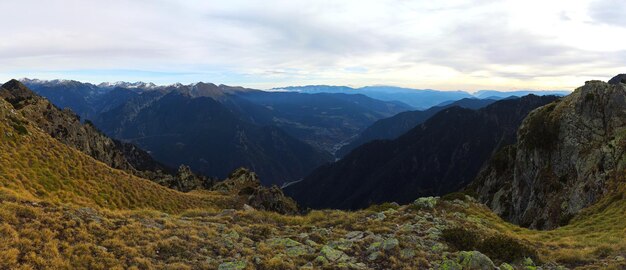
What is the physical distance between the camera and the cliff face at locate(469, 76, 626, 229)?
50.2 meters

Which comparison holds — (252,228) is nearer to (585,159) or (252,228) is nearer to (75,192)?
(75,192)

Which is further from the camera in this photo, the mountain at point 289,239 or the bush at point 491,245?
the bush at point 491,245

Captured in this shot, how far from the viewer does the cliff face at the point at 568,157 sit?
165 ft

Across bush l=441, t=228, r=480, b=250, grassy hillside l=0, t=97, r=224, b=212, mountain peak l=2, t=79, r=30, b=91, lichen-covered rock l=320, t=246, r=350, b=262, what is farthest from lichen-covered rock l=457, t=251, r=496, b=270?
mountain peak l=2, t=79, r=30, b=91

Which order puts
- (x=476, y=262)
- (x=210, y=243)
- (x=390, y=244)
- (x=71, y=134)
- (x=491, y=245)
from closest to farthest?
(x=476, y=262)
(x=210, y=243)
(x=390, y=244)
(x=491, y=245)
(x=71, y=134)

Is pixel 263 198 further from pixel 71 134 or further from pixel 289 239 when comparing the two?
pixel 71 134

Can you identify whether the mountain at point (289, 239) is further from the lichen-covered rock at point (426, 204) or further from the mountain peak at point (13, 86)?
the mountain peak at point (13, 86)

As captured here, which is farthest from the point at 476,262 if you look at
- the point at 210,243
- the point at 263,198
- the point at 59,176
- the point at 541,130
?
the point at 541,130

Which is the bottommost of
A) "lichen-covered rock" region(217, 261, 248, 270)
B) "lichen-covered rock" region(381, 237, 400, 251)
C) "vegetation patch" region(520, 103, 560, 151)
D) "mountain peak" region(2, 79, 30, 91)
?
"lichen-covered rock" region(381, 237, 400, 251)

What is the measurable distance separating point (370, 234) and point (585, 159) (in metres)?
50.3

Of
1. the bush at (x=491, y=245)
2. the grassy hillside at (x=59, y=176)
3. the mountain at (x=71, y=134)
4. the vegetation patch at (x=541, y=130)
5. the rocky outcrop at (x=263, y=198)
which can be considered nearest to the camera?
the bush at (x=491, y=245)

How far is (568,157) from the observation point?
6325 centimetres

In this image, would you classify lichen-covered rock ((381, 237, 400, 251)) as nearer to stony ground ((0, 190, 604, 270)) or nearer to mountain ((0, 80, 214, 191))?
stony ground ((0, 190, 604, 270))

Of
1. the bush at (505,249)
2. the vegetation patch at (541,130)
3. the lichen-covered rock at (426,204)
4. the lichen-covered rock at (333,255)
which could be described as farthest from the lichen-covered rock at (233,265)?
the vegetation patch at (541,130)
